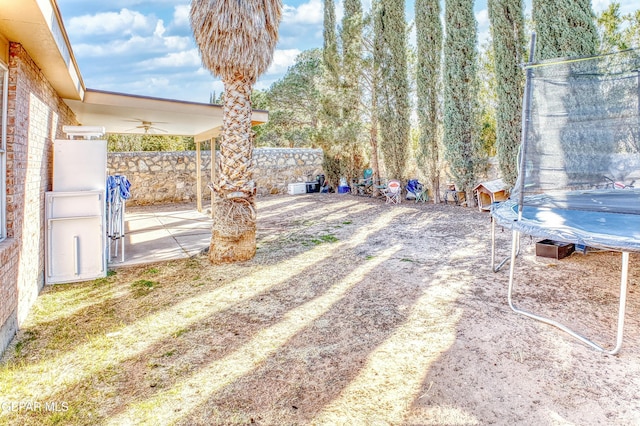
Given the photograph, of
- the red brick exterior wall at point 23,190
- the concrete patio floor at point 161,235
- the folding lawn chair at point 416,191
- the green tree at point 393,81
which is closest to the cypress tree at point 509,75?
the folding lawn chair at point 416,191

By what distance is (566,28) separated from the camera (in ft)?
22.8

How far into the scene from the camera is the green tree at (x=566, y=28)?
6.80 meters

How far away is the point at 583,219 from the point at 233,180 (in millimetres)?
4337

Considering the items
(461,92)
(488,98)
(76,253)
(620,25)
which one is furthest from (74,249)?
(488,98)

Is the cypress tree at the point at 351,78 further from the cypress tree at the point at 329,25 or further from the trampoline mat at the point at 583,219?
the trampoline mat at the point at 583,219

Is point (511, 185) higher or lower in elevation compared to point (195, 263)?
higher

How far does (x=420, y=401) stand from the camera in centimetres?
211

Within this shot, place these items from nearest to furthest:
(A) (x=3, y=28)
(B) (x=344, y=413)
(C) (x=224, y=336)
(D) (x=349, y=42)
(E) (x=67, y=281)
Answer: (B) (x=344, y=413), (A) (x=3, y=28), (C) (x=224, y=336), (E) (x=67, y=281), (D) (x=349, y=42)

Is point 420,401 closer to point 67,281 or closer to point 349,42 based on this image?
point 67,281

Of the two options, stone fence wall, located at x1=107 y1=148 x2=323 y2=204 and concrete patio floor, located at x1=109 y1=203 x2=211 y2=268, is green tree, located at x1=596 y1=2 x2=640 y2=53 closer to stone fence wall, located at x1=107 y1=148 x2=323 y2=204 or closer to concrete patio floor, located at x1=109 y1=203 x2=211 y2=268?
stone fence wall, located at x1=107 y1=148 x2=323 y2=204

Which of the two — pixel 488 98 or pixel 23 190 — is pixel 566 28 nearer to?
pixel 488 98

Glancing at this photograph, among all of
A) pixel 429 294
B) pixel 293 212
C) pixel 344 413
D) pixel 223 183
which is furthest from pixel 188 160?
pixel 344 413

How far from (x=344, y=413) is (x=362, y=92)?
11742mm

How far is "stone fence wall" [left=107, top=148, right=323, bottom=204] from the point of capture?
11539mm
